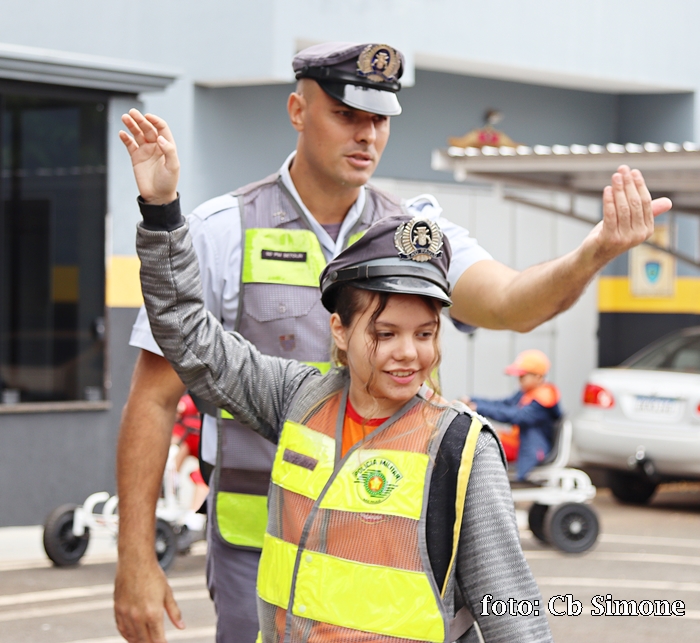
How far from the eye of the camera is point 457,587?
259cm

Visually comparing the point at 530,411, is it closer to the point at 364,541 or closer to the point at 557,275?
the point at 557,275

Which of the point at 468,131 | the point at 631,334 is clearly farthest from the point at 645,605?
the point at 631,334

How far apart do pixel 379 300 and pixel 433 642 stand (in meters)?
0.66

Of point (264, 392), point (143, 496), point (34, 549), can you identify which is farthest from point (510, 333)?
point (264, 392)

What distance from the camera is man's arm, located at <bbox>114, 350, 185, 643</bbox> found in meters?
3.17

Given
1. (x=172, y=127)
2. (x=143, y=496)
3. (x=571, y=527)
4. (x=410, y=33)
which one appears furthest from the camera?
(x=410, y=33)

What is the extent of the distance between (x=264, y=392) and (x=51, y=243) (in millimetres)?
7581

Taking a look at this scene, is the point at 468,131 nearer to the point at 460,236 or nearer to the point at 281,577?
the point at 460,236

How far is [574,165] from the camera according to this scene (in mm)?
11664

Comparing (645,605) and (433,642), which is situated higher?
(433,642)

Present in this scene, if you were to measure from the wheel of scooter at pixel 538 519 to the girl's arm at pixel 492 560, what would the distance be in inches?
284

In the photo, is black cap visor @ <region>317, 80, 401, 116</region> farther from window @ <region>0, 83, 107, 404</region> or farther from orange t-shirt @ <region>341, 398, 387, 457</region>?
window @ <region>0, 83, 107, 404</region>

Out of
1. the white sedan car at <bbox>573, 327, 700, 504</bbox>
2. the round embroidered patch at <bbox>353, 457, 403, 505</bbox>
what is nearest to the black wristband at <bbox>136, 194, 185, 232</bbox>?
the round embroidered patch at <bbox>353, 457, 403, 505</bbox>

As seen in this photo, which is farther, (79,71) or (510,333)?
(510,333)
